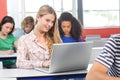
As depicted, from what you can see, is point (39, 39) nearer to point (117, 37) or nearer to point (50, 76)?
point (50, 76)

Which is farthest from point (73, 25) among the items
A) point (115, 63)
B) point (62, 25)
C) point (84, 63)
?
point (115, 63)

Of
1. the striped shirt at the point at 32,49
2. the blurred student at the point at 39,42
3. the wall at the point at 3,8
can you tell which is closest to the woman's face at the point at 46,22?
the blurred student at the point at 39,42

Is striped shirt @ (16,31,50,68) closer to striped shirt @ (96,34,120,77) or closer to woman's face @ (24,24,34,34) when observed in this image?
striped shirt @ (96,34,120,77)

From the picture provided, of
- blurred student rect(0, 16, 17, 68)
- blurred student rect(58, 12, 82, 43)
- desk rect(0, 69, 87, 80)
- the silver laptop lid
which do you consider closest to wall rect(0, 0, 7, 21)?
blurred student rect(0, 16, 17, 68)

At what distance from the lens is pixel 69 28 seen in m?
4.40

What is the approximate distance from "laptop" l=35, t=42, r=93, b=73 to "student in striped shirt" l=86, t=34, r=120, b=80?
0.95 metres

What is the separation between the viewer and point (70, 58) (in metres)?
2.58

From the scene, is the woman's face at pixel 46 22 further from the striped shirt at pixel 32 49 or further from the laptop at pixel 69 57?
the laptop at pixel 69 57

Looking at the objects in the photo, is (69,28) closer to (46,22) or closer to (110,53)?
(46,22)

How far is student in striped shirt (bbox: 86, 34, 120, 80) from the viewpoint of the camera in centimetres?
152

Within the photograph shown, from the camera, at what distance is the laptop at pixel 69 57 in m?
2.50

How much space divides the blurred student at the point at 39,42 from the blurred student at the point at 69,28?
1221 millimetres

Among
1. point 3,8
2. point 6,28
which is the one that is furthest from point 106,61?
point 3,8

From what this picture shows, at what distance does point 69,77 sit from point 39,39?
23.4 inches
